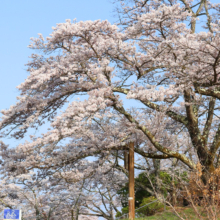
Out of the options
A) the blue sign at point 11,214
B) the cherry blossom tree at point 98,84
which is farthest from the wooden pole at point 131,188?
the blue sign at point 11,214

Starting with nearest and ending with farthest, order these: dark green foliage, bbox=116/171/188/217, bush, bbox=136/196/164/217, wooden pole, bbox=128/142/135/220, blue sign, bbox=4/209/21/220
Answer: blue sign, bbox=4/209/21/220, wooden pole, bbox=128/142/135/220, bush, bbox=136/196/164/217, dark green foliage, bbox=116/171/188/217

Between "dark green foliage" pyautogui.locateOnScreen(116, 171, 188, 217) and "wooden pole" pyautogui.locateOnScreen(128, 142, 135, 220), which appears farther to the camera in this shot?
"dark green foliage" pyautogui.locateOnScreen(116, 171, 188, 217)

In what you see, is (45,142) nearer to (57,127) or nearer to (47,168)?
(57,127)

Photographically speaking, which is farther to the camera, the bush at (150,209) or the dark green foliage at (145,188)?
the dark green foliage at (145,188)

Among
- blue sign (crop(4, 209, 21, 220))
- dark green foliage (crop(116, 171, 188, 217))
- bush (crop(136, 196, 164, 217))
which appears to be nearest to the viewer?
blue sign (crop(4, 209, 21, 220))

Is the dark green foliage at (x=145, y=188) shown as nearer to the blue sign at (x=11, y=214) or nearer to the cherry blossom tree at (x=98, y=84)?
the cherry blossom tree at (x=98, y=84)

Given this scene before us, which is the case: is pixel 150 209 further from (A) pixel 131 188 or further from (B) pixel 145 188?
(A) pixel 131 188

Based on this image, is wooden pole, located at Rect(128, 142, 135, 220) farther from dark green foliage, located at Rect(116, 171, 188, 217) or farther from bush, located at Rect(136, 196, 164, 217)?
dark green foliage, located at Rect(116, 171, 188, 217)

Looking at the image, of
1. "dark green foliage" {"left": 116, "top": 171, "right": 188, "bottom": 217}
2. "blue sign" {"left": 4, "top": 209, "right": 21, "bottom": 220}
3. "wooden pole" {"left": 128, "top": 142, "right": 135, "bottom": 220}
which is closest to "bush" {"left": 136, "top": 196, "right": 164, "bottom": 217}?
"dark green foliage" {"left": 116, "top": 171, "right": 188, "bottom": 217}

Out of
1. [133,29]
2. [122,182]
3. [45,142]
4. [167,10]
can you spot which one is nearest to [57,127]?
[45,142]

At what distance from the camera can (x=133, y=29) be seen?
9266 mm

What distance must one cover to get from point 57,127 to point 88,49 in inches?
106

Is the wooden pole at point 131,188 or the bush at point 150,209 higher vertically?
the wooden pole at point 131,188

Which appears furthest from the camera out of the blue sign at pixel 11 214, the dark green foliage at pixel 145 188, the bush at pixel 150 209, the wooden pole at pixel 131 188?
the dark green foliage at pixel 145 188
